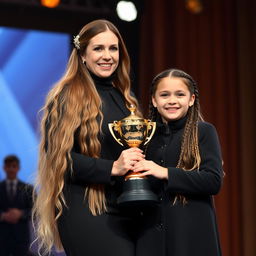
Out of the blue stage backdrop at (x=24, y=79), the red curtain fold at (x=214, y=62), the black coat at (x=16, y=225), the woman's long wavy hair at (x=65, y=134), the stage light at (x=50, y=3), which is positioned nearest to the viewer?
the woman's long wavy hair at (x=65, y=134)

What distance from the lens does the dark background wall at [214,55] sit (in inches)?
266

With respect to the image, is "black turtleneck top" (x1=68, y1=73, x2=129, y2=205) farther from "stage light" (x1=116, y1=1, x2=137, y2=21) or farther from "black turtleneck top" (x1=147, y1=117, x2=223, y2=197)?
"stage light" (x1=116, y1=1, x2=137, y2=21)

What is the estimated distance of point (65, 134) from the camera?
8.29 feet

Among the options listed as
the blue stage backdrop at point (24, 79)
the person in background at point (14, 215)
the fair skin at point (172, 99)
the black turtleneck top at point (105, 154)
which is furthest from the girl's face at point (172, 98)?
the blue stage backdrop at point (24, 79)

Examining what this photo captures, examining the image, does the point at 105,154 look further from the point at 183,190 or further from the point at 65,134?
the point at 183,190

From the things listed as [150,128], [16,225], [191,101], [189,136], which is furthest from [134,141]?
[16,225]

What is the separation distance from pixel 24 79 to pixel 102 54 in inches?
166

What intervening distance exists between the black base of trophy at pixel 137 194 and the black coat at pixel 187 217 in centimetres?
8

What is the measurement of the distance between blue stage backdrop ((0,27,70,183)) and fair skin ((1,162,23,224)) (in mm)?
238

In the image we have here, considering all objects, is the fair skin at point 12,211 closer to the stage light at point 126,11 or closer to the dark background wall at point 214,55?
the dark background wall at point 214,55

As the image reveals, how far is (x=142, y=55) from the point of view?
7051 mm

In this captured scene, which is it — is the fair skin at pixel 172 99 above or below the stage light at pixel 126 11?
below

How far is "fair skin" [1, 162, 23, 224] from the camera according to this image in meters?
6.52

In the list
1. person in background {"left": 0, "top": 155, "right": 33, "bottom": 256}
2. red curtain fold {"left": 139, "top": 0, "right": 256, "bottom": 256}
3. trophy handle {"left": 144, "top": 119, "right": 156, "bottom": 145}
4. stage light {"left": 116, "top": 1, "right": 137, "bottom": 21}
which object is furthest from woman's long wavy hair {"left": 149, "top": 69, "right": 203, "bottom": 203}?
red curtain fold {"left": 139, "top": 0, "right": 256, "bottom": 256}
